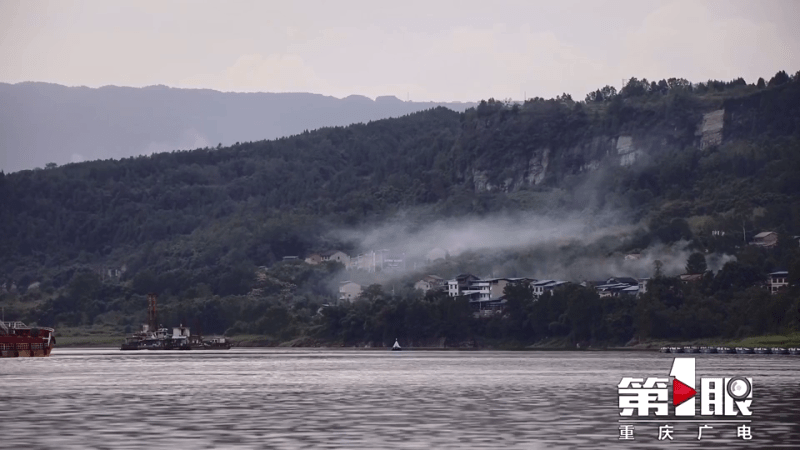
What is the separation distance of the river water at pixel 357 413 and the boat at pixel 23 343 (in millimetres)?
82033

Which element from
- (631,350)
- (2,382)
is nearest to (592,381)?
(2,382)

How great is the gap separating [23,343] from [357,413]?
131744 millimetres

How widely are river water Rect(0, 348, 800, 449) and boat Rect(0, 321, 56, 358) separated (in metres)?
82.0

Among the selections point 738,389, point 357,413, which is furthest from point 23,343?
point 357,413

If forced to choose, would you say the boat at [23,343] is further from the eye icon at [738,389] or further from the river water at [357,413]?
the eye icon at [738,389]

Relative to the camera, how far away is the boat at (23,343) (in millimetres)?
183125

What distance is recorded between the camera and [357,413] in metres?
62.3

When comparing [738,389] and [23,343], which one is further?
[23,343]

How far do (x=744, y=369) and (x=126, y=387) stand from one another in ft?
154

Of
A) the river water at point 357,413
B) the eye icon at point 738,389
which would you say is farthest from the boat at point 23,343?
the eye icon at point 738,389

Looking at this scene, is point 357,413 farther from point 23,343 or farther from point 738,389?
point 23,343

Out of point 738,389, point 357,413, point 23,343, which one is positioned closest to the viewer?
point 357,413

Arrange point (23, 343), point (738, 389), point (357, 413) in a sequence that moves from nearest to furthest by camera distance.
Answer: point (357, 413) → point (738, 389) → point (23, 343)

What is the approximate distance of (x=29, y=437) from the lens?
52.2m
